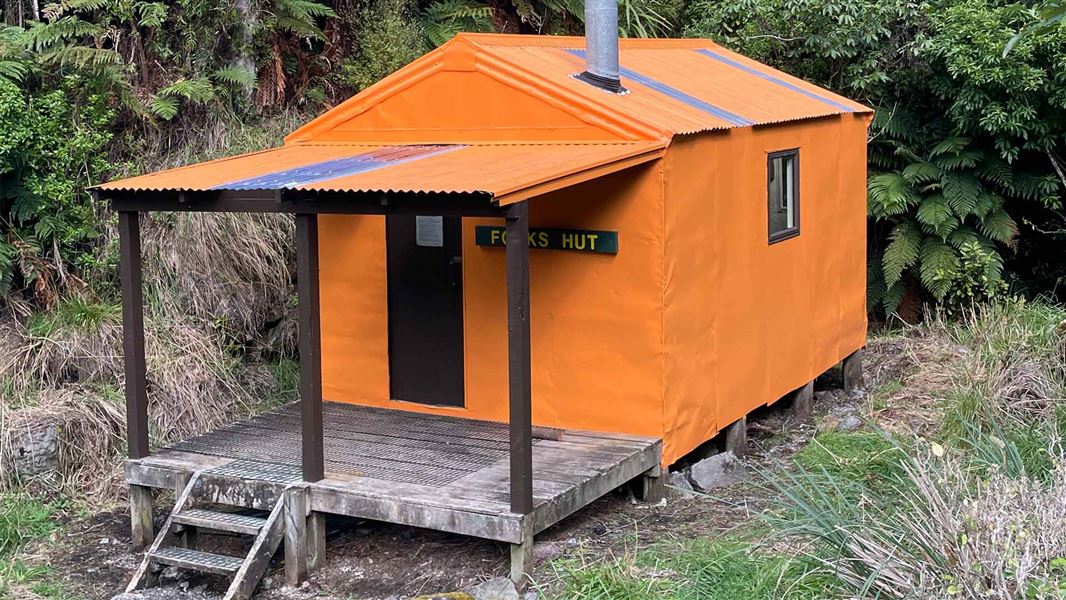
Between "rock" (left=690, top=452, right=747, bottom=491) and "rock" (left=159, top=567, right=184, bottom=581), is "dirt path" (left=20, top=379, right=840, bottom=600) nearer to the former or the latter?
"rock" (left=159, top=567, right=184, bottom=581)

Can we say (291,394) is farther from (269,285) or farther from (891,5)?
(891,5)

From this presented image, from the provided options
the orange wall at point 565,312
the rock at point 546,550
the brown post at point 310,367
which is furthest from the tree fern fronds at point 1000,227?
the brown post at point 310,367

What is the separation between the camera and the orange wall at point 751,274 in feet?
28.0

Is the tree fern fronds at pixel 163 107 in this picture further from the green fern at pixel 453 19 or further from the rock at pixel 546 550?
the rock at pixel 546 550

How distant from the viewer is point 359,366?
9625 mm

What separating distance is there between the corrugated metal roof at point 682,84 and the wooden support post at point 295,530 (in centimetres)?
327

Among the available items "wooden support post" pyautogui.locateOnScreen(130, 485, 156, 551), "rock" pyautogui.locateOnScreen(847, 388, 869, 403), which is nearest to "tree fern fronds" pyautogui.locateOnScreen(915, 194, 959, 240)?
"rock" pyautogui.locateOnScreen(847, 388, 869, 403)

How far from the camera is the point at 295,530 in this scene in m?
7.48

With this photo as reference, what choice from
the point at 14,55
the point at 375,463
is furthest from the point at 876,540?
the point at 14,55

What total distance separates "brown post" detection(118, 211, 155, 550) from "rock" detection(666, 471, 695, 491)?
3.58m

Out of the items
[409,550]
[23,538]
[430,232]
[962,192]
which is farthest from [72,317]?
[962,192]

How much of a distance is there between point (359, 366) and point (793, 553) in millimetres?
4362

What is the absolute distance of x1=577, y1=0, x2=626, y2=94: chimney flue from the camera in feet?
29.5

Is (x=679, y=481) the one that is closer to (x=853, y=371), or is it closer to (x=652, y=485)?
(x=652, y=485)
